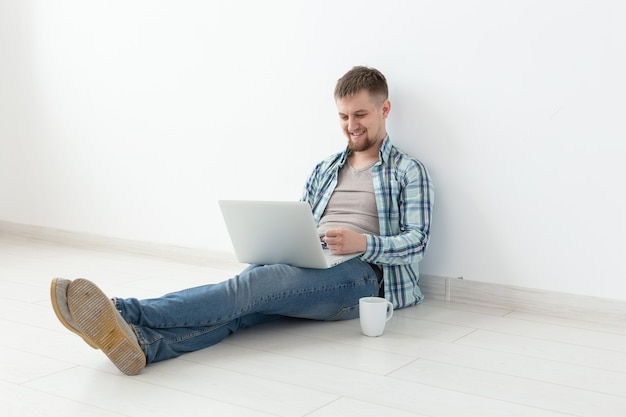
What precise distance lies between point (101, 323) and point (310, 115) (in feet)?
4.45

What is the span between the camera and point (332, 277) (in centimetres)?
225

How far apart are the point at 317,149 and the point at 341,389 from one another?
1285 mm

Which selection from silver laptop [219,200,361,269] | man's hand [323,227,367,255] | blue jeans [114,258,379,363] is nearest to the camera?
blue jeans [114,258,379,363]

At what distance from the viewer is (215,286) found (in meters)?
2.06

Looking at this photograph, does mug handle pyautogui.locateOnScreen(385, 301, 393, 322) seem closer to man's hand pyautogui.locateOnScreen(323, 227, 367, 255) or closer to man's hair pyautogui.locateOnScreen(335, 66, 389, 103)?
man's hand pyautogui.locateOnScreen(323, 227, 367, 255)

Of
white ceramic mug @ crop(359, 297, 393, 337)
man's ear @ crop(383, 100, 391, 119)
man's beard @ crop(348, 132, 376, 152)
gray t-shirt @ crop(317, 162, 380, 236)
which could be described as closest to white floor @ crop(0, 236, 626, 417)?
white ceramic mug @ crop(359, 297, 393, 337)

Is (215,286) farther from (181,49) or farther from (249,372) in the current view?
(181,49)

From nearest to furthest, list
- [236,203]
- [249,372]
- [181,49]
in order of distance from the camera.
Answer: [249,372] → [236,203] → [181,49]

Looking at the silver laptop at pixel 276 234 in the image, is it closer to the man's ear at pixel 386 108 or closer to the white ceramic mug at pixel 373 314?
the white ceramic mug at pixel 373 314

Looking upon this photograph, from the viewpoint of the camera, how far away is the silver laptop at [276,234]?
2.11 meters

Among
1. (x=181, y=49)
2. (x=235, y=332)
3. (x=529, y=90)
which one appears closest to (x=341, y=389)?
(x=235, y=332)

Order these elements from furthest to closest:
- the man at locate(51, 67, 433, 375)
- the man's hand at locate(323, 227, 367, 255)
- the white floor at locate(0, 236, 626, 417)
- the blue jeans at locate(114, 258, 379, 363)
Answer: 1. the man's hand at locate(323, 227, 367, 255)
2. the blue jeans at locate(114, 258, 379, 363)
3. the man at locate(51, 67, 433, 375)
4. the white floor at locate(0, 236, 626, 417)

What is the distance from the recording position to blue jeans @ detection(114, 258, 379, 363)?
1.92 metres

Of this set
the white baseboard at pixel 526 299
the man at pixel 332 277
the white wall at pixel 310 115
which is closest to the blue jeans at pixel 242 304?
the man at pixel 332 277
